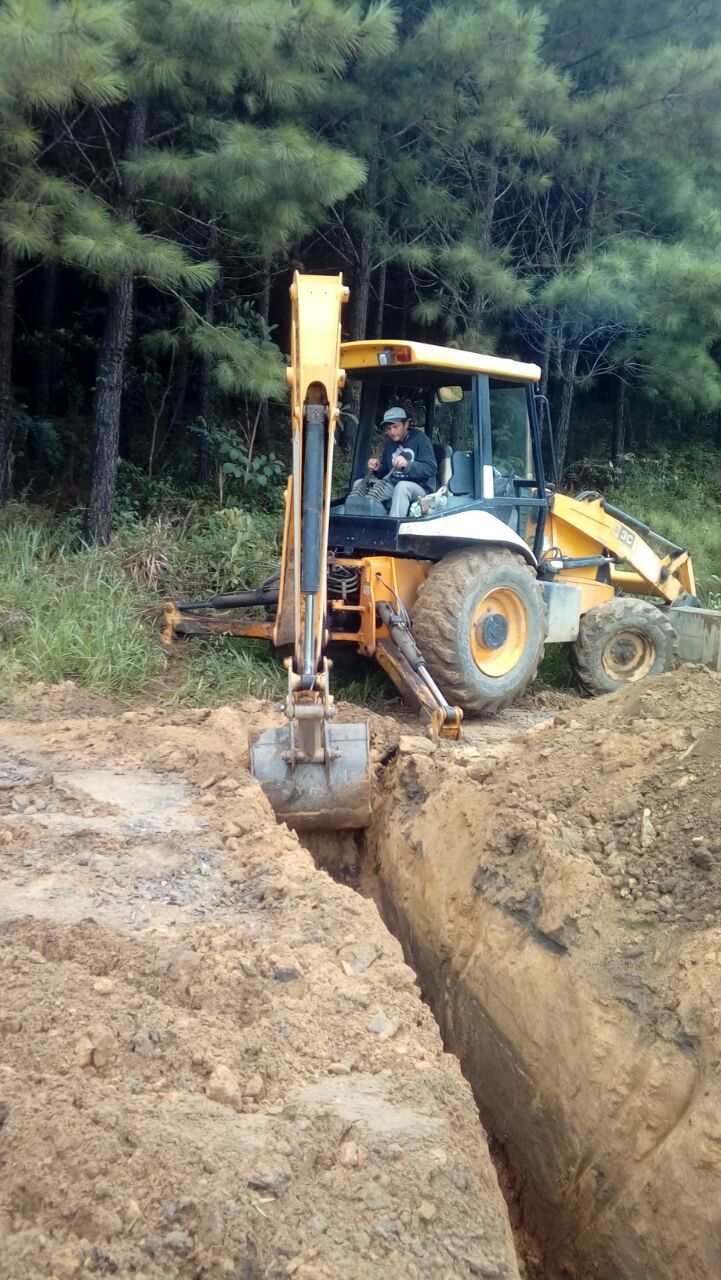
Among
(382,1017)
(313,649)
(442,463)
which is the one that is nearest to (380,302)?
(442,463)

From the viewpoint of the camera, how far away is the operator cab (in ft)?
22.7

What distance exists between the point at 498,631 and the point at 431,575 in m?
0.60

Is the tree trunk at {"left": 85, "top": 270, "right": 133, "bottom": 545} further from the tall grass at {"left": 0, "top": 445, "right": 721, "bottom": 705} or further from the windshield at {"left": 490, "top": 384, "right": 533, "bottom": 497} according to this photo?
the windshield at {"left": 490, "top": 384, "right": 533, "bottom": 497}

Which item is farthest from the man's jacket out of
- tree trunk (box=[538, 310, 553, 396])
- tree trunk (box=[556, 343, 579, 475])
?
tree trunk (box=[556, 343, 579, 475])

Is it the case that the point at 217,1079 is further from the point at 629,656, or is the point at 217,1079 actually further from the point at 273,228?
the point at 273,228

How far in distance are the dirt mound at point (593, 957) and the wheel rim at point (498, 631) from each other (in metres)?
1.88

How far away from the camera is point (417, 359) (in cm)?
675

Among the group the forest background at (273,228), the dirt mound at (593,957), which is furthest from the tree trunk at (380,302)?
the dirt mound at (593,957)

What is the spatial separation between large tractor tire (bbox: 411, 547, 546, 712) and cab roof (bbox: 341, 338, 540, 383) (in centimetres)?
117

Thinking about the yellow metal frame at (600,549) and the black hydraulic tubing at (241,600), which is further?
the yellow metal frame at (600,549)

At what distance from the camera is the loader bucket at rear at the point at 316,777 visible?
5.03m

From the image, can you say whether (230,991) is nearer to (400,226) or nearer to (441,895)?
(441,895)

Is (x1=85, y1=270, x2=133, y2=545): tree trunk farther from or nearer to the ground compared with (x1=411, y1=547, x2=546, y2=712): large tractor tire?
farther from the ground

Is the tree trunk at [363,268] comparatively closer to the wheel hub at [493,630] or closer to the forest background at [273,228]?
the forest background at [273,228]
